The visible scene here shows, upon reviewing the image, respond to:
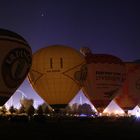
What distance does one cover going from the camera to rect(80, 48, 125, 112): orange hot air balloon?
50.7 m

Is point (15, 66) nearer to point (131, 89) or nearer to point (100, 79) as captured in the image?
point (100, 79)

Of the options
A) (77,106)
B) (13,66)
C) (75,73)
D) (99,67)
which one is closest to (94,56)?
(99,67)

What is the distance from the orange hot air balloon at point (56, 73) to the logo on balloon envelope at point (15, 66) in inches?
194

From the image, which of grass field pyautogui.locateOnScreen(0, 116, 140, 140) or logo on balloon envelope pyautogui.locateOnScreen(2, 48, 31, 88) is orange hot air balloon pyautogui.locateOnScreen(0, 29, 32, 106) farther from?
grass field pyautogui.locateOnScreen(0, 116, 140, 140)

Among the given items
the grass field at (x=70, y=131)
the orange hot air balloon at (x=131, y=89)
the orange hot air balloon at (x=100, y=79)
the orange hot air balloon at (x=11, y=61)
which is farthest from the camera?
the orange hot air balloon at (x=131, y=89)

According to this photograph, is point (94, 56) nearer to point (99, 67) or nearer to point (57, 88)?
point (99, 67)

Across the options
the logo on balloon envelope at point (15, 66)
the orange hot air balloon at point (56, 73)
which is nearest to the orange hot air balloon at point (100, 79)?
the orange hot air balloon at point (56, 73)

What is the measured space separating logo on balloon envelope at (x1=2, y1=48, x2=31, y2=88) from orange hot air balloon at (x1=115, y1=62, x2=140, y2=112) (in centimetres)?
2414

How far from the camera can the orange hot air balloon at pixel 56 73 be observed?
4350cm

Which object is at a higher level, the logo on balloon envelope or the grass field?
the logo on balloon envelope

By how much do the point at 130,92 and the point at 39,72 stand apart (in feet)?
65.6

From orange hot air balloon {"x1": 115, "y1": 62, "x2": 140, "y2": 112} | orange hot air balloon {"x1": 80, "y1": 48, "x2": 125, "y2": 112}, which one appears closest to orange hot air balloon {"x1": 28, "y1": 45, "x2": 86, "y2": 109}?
orange hot air balloon {"x1": 80, "y1": 48, "x2": 125, "y2": 112}

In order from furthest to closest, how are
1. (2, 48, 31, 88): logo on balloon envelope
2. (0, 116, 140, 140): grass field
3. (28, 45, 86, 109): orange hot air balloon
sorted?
(28, 45, 86, 109): orange hot air balloon
(2, 48, 31, 88): logo on balloon envelope
(0, 116, 140, 140): grass field

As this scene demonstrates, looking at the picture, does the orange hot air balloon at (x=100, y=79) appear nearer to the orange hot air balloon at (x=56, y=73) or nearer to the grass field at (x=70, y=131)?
the orange hot air balloon at (x=56, y=73)
